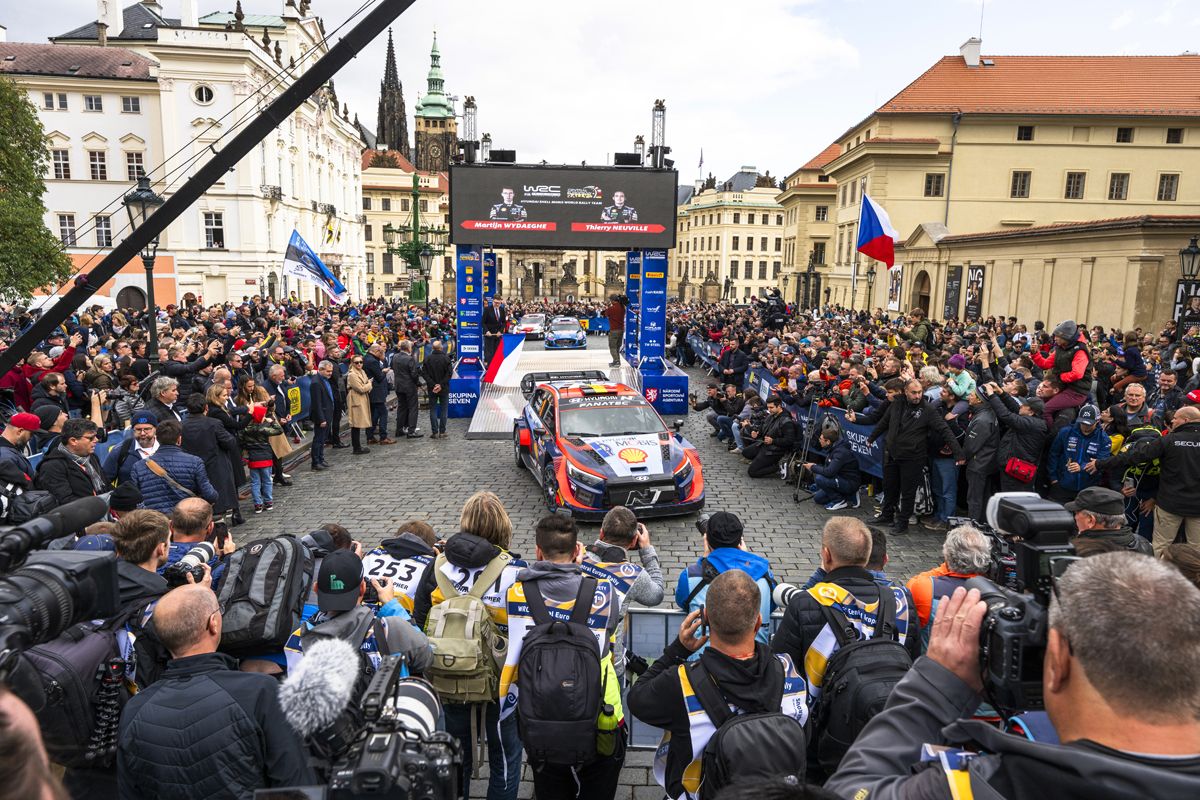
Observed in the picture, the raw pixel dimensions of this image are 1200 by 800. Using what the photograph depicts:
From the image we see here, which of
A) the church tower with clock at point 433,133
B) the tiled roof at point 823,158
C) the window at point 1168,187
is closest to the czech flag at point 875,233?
the window at point 1168,187

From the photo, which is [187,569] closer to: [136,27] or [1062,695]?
[1062,695]

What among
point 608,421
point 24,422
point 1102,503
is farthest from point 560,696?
point 608,421

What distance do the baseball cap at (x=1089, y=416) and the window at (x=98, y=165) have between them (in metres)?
58.7

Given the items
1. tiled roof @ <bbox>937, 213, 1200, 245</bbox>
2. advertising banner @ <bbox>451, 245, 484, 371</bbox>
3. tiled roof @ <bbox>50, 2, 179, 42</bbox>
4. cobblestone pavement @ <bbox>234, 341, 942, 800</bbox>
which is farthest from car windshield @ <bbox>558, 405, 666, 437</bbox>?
tiled roof @ <bbox>50, 2, 179, 42</bbox>

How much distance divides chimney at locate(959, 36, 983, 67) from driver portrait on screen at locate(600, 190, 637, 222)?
37.5m

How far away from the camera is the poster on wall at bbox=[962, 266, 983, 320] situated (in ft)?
98.2

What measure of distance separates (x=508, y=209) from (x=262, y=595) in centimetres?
1623

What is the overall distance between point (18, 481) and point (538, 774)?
5.30 m

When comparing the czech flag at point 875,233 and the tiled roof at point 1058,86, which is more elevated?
the tiled roof at point 1058,86

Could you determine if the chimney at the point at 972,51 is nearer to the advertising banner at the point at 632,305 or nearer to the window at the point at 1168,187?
the window at the point at 1168,187

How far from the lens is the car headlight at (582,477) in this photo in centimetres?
986

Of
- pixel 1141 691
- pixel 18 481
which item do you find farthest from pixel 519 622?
pixel 18 481

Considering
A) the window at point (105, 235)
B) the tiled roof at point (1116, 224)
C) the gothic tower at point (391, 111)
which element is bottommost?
the tiled roof at point (1116, 224)

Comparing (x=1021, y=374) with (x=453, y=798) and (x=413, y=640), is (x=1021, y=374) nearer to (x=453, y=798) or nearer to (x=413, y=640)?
(x=413, y=640)
